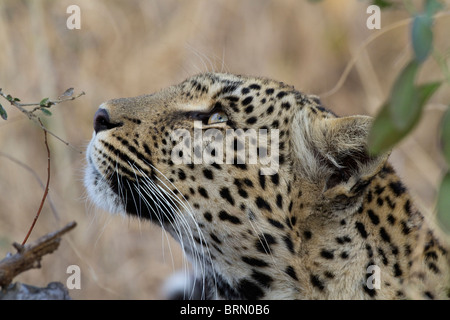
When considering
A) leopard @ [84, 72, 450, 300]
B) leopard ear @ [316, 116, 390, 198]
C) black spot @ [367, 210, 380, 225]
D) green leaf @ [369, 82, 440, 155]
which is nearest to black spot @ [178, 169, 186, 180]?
leopard @ [84, 72, 450, 300]

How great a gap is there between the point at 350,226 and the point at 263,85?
0.99m

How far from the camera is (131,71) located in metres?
8.05

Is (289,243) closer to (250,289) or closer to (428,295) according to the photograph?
(250,289)

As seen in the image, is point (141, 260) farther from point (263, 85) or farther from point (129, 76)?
point (263, 85)

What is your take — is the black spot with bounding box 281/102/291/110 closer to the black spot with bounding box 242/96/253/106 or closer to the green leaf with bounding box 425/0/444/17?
the black spot with bounding box 242/96/253/106

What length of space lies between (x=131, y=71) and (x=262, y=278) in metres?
5.05

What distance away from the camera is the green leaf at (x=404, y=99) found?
164 cm

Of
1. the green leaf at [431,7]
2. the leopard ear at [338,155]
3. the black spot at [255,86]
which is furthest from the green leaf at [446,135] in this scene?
the black spot at [255,86]

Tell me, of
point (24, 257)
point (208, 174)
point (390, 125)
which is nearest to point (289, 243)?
point (208, 174)

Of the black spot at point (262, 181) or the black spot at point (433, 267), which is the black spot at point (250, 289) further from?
the black spot at point (433, 267)

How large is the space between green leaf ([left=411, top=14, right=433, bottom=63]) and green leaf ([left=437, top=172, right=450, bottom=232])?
0.33m

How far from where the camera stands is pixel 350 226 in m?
3.27

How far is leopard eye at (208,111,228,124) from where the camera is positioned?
3631 mm

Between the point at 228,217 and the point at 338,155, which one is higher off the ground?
the point at 338,155
